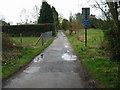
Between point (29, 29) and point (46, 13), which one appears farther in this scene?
point (46, 13)

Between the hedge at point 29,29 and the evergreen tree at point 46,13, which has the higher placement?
the evergreen tree at point 46,13

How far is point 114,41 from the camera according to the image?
312 inches

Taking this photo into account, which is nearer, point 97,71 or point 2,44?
point 97,71

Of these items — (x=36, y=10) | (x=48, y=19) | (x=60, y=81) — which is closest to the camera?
(x=60, y=81)

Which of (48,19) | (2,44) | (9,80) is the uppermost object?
(48,19)

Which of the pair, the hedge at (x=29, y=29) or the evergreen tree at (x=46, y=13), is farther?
the evergreen tree at (x=46, y=13)

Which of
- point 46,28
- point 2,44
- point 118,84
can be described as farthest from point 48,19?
point 118,84

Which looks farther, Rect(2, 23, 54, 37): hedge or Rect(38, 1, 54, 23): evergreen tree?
Rect(38, 1, 54, 23): evergreen tree

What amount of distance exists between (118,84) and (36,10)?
58.4 metres

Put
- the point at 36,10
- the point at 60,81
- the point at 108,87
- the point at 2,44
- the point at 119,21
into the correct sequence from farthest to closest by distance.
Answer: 1. the point at 36,10
2. the point at 2,44
3. the point at 119,21
4. the point at 60,81
5. the point at 108,87

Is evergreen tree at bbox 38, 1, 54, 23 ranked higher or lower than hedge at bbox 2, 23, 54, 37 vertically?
higher

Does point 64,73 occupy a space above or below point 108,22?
below

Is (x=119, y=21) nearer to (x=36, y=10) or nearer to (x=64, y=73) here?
(x=64, y=73)

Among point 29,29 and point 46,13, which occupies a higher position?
point 46,13
